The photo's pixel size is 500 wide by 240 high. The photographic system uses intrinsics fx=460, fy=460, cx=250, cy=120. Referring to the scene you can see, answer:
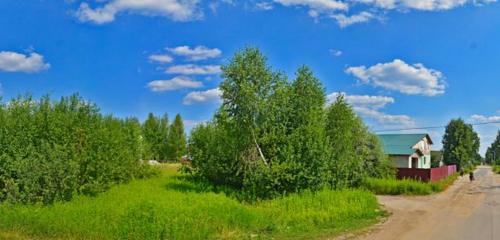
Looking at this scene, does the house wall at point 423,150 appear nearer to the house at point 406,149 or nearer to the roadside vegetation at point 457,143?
the house at point 406,149

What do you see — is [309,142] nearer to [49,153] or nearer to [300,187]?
[300,187]

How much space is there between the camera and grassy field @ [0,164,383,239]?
1173 centimetres

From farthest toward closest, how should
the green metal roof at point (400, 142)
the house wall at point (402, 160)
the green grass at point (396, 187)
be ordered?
the green metal roof at point (400, 142) < the house wall at point (402, 160) < the green grass at point (396, 187)

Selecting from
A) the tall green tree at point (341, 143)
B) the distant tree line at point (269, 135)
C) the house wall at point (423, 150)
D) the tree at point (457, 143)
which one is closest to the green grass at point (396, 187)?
the tall green tree at point (341, 143)

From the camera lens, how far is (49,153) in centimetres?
1705

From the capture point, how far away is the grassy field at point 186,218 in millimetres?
11727

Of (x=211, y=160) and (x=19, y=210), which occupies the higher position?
(x=211, y=160)

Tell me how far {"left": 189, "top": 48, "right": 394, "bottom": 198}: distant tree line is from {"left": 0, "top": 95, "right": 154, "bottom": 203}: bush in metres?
5.17

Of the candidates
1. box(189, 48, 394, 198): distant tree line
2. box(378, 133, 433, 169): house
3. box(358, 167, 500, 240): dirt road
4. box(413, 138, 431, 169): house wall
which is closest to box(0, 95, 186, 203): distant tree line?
box(189, 48, 394, 198): distant tree line

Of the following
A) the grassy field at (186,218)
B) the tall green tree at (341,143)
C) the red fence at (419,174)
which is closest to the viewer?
the grassy field at (186,218)

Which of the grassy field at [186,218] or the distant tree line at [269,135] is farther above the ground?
the distant tree line at [269,135]

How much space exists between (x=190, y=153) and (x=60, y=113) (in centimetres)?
759

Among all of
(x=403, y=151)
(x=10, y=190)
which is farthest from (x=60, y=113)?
(x=403, y=151)

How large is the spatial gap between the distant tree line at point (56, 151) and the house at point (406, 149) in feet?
87.3
